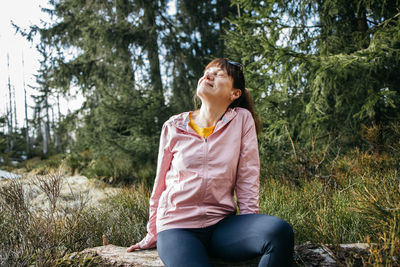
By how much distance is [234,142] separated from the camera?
201 cm

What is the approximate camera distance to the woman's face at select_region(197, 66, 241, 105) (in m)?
2.12

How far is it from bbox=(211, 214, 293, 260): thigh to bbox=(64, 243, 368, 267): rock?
23cm

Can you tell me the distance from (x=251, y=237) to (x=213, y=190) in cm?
38

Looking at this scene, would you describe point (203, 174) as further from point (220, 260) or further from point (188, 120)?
point (220, 260)

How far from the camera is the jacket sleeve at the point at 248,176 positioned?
1.96 metres

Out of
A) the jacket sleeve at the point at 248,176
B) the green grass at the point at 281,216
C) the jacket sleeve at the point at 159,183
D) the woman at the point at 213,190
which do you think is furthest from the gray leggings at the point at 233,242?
the green grass at the point at 281,216

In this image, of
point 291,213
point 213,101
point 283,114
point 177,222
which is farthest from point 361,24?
point 177,222

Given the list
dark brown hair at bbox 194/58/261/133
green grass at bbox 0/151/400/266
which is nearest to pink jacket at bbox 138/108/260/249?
dark brown hair at bbox 194/58/261/133

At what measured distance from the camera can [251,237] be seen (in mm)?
1667

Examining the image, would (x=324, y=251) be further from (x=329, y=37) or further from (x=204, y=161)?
(x=329, y=37)

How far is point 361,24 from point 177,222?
521cm

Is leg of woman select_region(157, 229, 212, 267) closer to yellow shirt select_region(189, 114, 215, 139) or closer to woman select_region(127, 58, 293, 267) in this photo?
woman select_region(127, 58, 293, 267)

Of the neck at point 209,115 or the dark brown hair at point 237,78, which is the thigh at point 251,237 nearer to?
Answer: the neck at point 209,115

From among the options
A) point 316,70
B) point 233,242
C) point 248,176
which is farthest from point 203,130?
point 316,70
